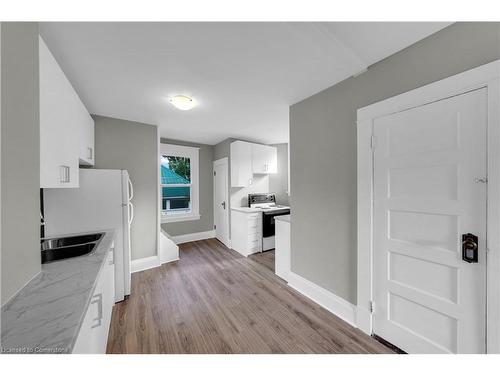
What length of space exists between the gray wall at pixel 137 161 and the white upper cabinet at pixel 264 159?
1.96 metres

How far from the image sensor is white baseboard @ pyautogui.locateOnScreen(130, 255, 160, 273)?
9.36ft

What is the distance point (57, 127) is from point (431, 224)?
2.63 metres

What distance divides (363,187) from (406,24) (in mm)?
1111

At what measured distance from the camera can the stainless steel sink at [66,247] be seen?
5.02 feet

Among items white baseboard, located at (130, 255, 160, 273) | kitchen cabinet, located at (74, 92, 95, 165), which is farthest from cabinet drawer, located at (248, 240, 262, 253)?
kitchen cabinet, located at (74, 92, 95, 165)

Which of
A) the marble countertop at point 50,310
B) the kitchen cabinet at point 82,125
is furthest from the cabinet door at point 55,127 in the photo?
the marble countertop at point 50,310

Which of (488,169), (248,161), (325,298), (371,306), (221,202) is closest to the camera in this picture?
(488,169)

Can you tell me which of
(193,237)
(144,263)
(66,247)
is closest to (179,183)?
(193,237)

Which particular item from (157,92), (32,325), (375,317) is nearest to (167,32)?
(157,92)

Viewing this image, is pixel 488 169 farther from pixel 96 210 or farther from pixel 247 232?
pixel 96 210

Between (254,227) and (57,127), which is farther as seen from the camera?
(254,227)

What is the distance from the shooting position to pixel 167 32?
1205mm

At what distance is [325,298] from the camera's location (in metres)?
1.96
